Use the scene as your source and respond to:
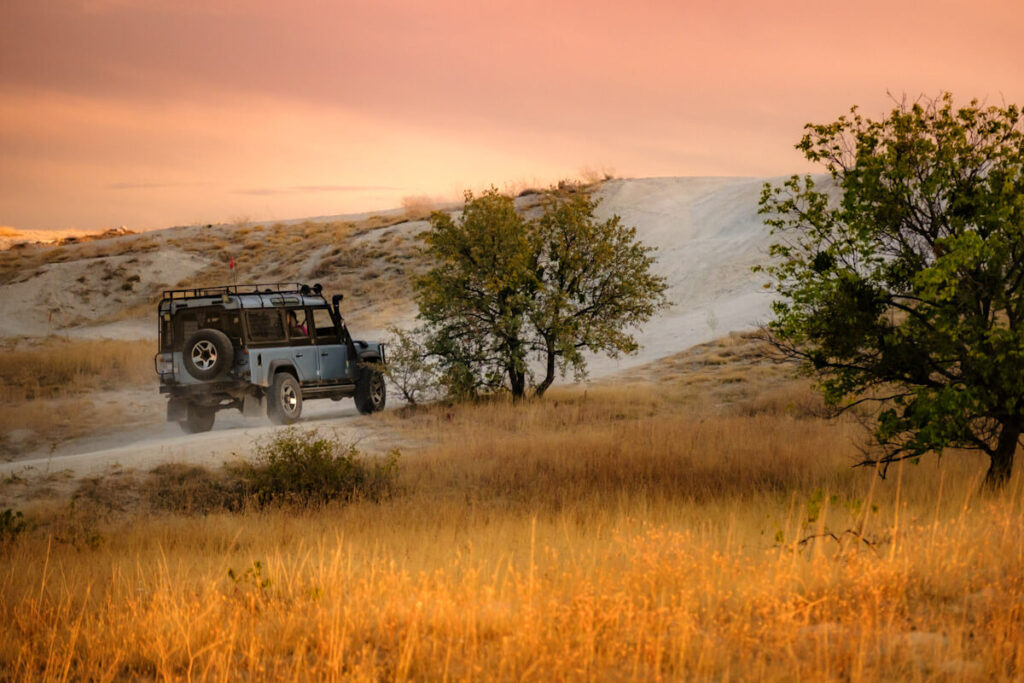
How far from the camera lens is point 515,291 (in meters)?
22.5

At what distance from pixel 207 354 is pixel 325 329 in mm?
2595

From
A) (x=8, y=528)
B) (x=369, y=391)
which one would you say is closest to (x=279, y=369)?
(x=369, y=391)

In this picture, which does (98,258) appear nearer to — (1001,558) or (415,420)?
(415,420)

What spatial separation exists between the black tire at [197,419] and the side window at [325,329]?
2.64m

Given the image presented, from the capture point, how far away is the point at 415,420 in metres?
19.2

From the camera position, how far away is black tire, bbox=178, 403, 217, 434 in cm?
1898

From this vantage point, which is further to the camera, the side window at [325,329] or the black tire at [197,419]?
the side window at [325,329]

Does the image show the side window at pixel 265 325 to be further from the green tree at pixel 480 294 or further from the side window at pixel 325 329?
the green tree at pixel 480 294

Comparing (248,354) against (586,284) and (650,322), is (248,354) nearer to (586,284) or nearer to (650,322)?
→ (586,284)

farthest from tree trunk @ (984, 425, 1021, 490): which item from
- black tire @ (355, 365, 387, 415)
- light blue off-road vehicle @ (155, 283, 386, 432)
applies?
black tire @ (355, 365, 387, 415)

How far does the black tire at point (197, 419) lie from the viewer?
1898cm

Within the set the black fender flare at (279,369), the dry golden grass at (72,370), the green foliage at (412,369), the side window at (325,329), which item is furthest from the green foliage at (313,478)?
the dry golden grass at (72,370)

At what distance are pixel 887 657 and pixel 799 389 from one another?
1711 cm

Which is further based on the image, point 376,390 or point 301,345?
point 376,390
